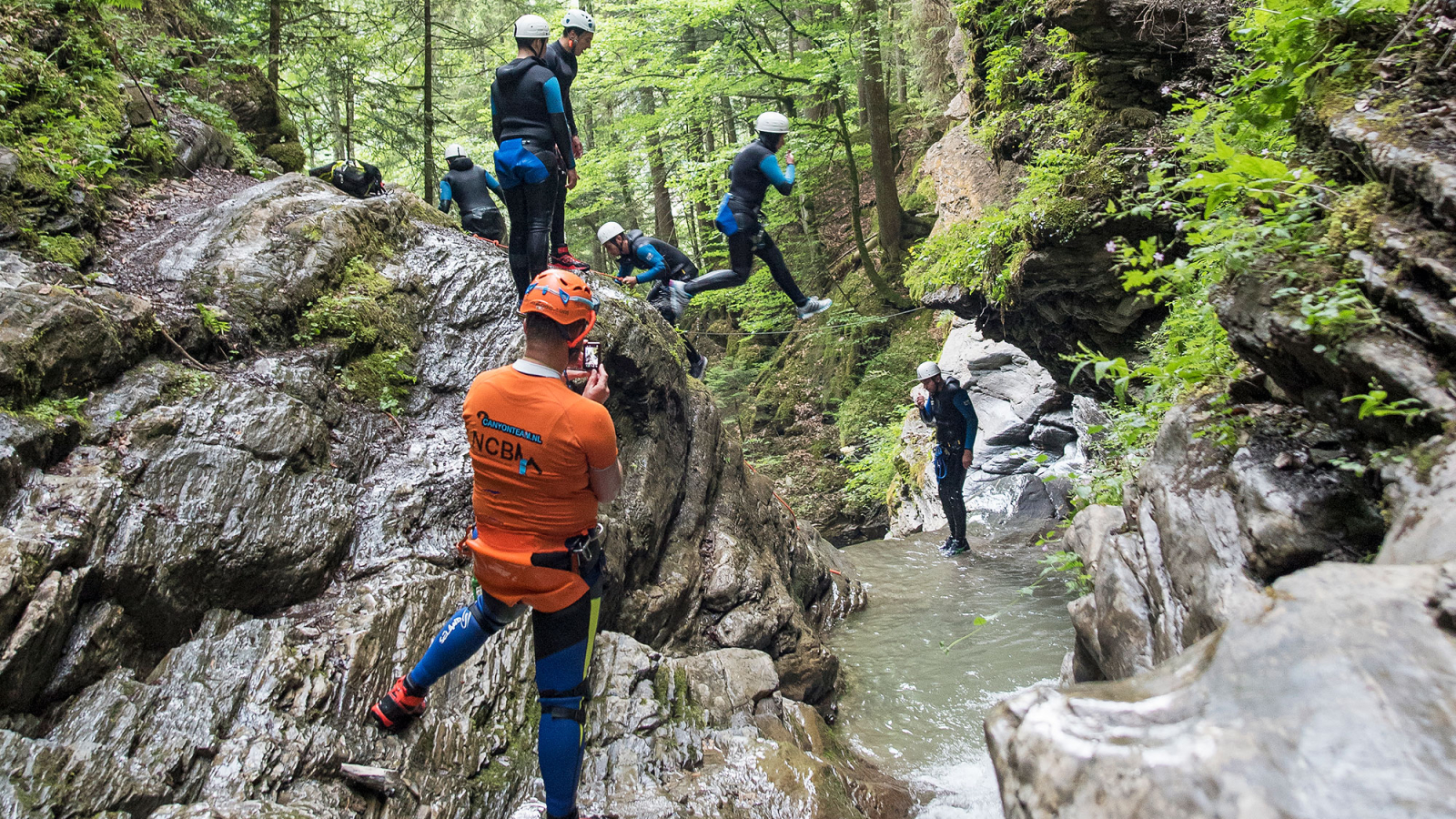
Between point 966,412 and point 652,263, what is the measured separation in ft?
16.9

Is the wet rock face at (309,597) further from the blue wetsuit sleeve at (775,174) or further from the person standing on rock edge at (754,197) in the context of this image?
the blue wetsuit sleeve at (775,174)

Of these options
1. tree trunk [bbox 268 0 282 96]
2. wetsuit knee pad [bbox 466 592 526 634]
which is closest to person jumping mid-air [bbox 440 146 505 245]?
tree trunk [bbox 268 0 282 96]

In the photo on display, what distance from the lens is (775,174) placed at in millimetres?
7363

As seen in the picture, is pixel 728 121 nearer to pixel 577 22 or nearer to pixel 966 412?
pixel 966 412

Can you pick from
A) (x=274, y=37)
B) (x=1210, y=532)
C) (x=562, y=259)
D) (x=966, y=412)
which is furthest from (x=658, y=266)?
(x=274, y=37)

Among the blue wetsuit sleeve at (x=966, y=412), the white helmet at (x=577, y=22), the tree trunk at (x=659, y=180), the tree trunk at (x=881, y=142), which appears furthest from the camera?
the tree trunk at (x=659, y=180)

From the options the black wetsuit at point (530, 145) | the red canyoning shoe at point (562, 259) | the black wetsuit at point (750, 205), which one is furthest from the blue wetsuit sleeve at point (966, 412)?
the black wetsuit at point (530, 145)

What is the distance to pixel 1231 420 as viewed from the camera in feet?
11.3

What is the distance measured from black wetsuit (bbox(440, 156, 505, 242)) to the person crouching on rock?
2.41 metres

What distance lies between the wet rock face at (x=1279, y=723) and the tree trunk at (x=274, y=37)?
13743 millimetres

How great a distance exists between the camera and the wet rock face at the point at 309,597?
3.26 meters

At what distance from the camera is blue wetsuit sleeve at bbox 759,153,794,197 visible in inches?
287

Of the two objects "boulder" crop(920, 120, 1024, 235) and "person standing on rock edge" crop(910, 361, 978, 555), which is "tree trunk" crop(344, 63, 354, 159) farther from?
"person standing on rock edge" crop(910, 361, 978, 555)

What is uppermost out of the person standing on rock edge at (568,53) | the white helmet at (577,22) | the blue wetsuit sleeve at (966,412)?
the white helmet at (577,22)
